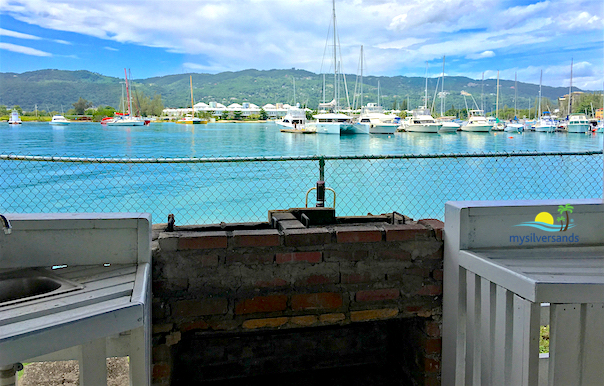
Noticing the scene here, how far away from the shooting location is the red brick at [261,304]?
6.12 feet

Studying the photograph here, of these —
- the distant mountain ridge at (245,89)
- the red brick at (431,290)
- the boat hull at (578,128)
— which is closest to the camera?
the red brick at (431,290)

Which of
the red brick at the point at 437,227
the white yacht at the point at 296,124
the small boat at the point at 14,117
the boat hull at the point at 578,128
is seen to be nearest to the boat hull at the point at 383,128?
the white yacht at the point at 296,124

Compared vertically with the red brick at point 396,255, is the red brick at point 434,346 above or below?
below

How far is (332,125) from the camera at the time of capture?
37.8 meters

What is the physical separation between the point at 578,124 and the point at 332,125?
21.7m

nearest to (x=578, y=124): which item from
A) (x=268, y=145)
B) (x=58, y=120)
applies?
(x=268, y=145)

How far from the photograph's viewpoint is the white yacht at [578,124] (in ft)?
120

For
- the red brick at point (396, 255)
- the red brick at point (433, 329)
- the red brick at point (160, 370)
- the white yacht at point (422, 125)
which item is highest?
the white yacht at point (422, 125)

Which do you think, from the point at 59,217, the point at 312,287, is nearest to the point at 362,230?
the point at 312,287

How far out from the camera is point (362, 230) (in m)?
1.92

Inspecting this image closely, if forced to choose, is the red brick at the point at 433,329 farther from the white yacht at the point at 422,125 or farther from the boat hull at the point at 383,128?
the white yacht at the point at 422,125

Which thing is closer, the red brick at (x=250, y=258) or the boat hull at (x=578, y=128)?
the red brick at (x=250, y=258)

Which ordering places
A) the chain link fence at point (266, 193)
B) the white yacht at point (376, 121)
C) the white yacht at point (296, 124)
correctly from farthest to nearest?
1. the white yacht at point (296, 124)
2. the white yacht at point (376, 121)
3. the chain link fence at point (266, 193)
